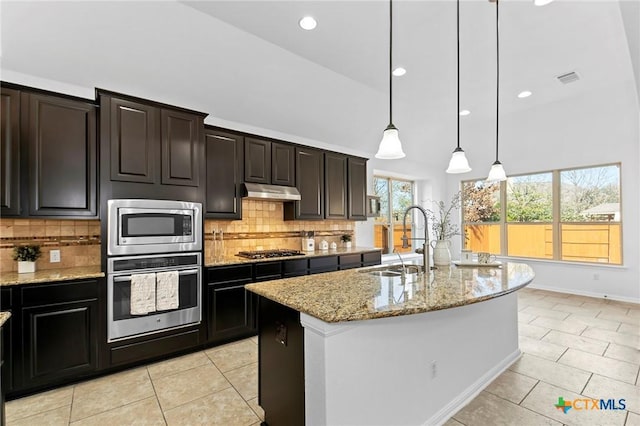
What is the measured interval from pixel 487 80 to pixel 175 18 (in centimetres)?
402

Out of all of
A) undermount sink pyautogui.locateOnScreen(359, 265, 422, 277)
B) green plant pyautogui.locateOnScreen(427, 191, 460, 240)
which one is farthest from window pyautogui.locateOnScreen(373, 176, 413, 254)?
undermount sink pyautogui.locateOnScreen(359, 265, 422, 277)

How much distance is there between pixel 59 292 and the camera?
2.45 metres

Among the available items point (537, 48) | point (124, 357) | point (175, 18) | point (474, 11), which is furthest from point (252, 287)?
point (537, 48)

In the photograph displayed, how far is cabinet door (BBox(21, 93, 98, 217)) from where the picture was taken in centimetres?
252

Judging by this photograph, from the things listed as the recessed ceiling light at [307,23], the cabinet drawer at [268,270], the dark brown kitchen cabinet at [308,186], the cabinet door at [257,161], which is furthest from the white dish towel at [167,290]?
the recessed ceiling light at [307,23]

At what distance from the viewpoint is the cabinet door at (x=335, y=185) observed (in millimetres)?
4824

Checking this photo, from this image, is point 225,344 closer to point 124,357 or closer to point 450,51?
point 124,357

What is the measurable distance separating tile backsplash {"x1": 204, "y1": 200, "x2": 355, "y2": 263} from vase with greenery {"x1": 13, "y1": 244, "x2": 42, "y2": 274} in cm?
149

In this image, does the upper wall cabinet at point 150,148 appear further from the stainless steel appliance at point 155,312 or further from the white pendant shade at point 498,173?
the white pendant shade at point 498,173

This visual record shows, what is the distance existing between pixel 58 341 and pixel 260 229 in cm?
243

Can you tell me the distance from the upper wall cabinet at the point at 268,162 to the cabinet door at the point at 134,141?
1135 millimetres

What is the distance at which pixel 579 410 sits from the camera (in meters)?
2.20

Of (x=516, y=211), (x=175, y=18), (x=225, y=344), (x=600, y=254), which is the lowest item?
(x=225, y=344)

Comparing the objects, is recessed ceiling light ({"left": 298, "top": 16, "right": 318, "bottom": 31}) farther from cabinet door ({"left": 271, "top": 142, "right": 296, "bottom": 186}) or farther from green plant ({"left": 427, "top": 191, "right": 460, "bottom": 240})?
green plant ({"left": 427, "top": 191, "right": 460, "bottom": 240})
